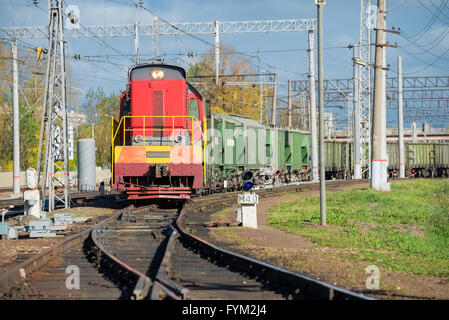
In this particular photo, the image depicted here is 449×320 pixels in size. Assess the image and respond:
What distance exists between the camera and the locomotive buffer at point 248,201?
47.0ft

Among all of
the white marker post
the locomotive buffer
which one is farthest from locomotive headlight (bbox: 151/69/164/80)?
the white marker post

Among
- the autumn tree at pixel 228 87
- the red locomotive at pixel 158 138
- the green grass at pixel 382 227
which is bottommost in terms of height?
→ the green grass at pixel 382 227

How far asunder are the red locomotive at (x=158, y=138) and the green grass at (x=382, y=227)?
323 cm

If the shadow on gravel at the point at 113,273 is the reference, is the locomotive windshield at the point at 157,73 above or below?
above

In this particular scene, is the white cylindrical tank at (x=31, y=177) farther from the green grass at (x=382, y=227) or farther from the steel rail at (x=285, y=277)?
the steel rail at (x=285, y=277)

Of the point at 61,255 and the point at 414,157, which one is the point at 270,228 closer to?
the point at 61,255

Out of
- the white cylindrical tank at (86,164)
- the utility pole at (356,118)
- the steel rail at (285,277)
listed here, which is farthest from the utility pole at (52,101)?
the utility pole at (356,118)

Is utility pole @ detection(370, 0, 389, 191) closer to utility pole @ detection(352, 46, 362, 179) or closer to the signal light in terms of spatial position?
the signal light

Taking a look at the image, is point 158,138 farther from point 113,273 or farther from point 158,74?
point 113,273

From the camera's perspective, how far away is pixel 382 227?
1494cm

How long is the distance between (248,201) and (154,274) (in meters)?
6.29

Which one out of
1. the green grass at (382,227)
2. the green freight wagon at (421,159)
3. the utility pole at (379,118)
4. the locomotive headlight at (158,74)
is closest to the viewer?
the green grass at (382,227)

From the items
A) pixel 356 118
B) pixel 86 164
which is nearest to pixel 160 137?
pixel 86 164
